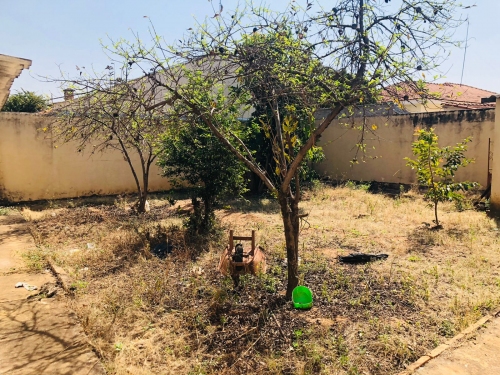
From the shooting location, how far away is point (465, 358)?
2953mm

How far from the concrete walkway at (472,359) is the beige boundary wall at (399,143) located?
5.95m

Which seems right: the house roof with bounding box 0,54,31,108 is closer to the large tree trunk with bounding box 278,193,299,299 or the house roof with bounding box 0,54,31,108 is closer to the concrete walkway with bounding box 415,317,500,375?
the large tree trunk with bounding box 278,193,299,299

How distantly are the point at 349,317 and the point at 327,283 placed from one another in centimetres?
80

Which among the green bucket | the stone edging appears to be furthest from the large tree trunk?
the stone edging

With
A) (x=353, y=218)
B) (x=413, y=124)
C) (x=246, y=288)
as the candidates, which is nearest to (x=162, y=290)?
(x=246, y=288)

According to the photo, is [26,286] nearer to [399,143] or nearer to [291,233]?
[291,233]

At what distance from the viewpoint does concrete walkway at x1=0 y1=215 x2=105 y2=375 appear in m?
2.81

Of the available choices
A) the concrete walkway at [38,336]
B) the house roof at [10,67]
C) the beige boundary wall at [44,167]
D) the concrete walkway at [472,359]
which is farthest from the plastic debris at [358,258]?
the beige boundary wall at [44,167]

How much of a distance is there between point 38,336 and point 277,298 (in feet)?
7.59

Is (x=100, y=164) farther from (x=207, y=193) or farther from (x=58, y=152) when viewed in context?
(x=207, y=193)

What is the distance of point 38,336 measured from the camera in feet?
10.6

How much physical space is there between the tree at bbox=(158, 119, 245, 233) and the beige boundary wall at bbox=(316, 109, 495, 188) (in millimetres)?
4046

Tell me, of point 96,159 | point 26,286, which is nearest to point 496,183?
point 26,286

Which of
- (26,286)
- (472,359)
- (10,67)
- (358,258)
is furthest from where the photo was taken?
(358,258)
